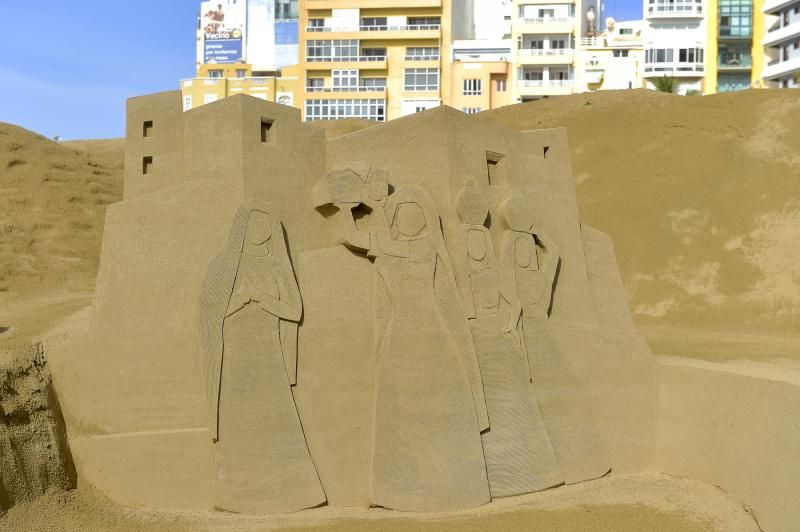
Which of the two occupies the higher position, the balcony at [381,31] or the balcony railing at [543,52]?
the balcony at [381,31]

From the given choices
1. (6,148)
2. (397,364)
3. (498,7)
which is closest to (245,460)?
(397,364)

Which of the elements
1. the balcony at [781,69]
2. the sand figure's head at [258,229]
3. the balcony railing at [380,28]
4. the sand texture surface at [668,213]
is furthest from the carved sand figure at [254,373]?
the balcony at [781,69]

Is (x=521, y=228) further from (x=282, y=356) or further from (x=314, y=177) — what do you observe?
(x=282, y=356)

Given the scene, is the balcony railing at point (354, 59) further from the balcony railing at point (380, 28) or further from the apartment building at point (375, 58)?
the balcony railing at point (380, 28)

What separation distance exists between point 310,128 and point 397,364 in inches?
118

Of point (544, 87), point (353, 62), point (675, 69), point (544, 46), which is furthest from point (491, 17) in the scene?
point (353, 62)

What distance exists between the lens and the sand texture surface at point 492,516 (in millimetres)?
8969

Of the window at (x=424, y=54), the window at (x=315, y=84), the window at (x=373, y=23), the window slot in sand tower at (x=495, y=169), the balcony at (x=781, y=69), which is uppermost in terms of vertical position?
the window at (x=373, y=23)

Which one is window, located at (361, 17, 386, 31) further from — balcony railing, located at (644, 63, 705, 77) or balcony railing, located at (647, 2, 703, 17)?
balcony railing, located at (647, 2, 703, 17)

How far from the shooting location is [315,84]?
36.6 meters

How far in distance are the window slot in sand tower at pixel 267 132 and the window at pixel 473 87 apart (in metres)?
26.5

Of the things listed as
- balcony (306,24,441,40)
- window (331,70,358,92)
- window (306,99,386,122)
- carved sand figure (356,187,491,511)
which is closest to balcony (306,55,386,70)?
window (331,70,358,92)

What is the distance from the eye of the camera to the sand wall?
927 centimetres

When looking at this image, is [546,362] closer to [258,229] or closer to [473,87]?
[258,229]
